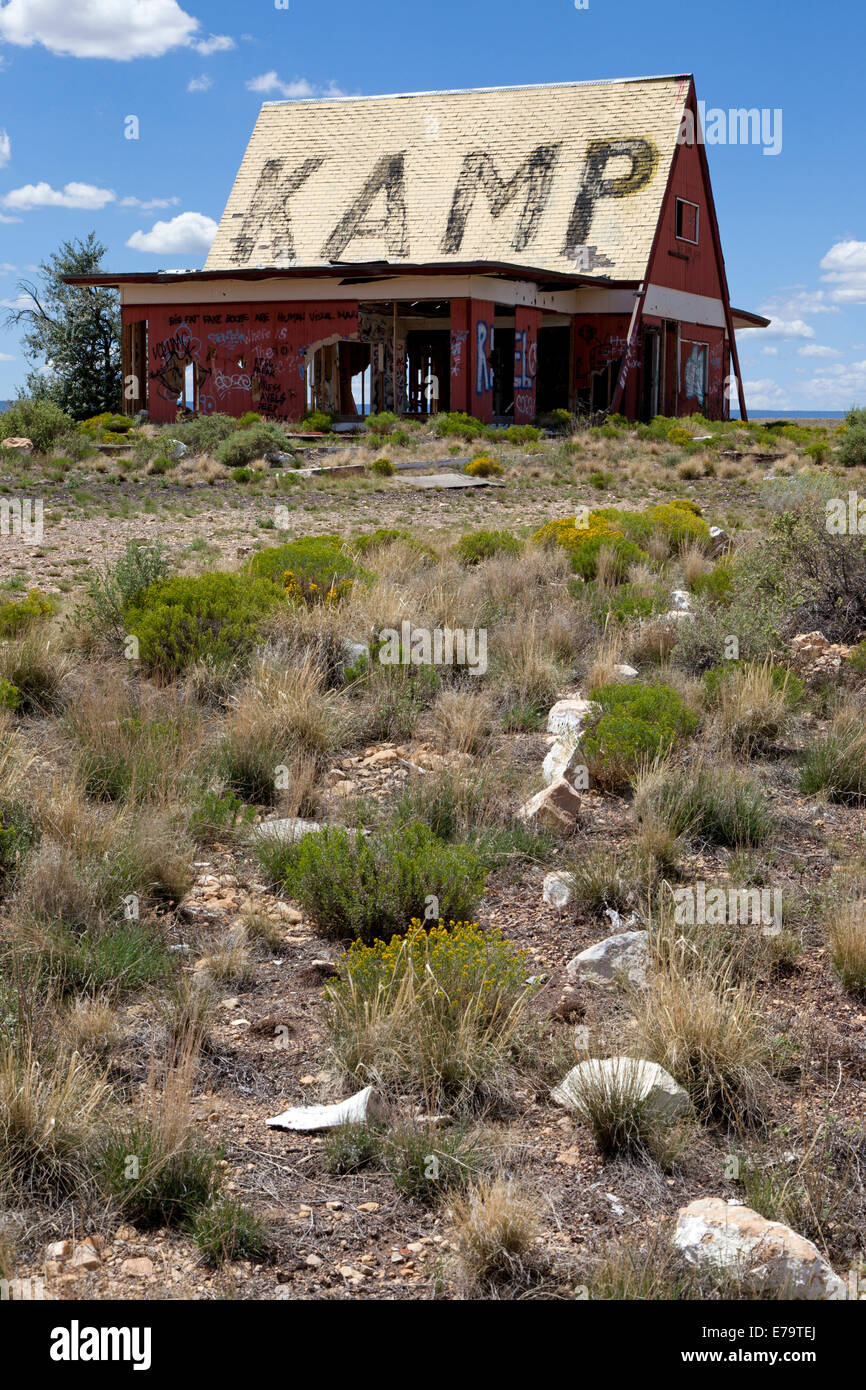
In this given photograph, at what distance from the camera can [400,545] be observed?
38.2 feet

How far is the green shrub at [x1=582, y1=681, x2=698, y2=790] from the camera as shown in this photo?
669cm

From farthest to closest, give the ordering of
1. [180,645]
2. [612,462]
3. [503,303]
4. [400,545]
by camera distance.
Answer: [503,303] < [612,462] < [400,545] < [180,645]


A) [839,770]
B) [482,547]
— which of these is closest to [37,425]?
[482,547]

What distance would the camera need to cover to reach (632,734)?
675 cm

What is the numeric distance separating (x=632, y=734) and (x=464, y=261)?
82.4 ft

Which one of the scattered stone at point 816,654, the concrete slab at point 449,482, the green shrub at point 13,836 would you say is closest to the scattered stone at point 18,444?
the concrete slab at point 449,482

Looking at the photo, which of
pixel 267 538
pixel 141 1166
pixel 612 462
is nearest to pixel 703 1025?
pixel 141 1166

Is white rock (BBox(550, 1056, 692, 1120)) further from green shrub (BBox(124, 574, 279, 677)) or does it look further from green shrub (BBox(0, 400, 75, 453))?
green shrub (BBox(0, 400, 75, 453))

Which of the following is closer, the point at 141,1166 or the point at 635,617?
the point at 141,1166

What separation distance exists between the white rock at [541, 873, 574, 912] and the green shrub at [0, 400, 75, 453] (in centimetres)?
1982

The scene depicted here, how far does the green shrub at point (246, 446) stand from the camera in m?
22.1

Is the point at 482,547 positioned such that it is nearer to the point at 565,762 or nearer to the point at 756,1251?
the point at 565,762
